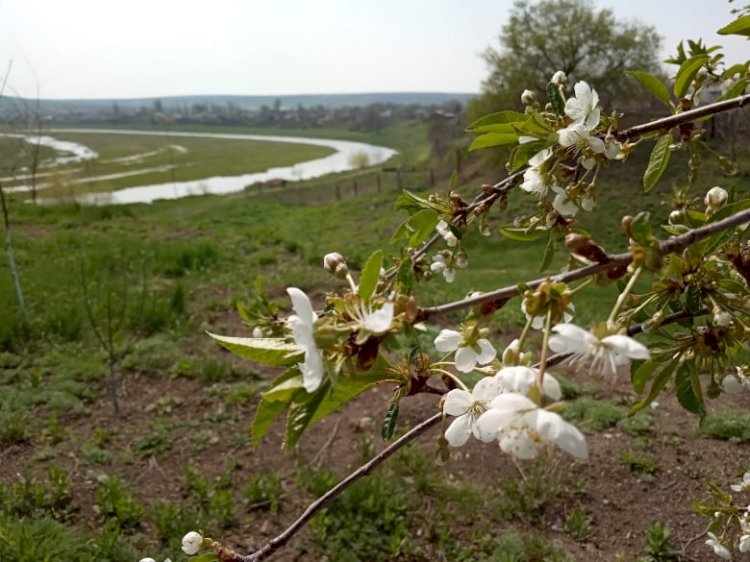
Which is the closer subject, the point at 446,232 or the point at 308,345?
the point at 308,345

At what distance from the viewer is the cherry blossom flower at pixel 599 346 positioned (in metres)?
0.52

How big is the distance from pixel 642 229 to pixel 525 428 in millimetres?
212

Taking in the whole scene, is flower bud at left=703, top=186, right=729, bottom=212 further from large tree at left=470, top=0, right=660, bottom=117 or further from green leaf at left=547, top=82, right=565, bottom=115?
large tree at left=470, top=0, right=660, bottom=117

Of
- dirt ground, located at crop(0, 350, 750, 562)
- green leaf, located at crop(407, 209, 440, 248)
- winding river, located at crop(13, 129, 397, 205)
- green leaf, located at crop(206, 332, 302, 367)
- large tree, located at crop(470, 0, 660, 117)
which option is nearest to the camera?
green leaf, located at crop(206, 332, 302, 367)

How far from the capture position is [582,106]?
90 centimetres

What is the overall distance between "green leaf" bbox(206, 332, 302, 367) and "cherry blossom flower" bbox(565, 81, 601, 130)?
55 centimetres

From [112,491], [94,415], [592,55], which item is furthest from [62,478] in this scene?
[592,55]

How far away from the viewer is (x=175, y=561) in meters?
2.53

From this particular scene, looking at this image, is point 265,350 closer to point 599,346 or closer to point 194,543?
point 599,346

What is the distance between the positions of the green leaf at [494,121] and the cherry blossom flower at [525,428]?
478 millimetres

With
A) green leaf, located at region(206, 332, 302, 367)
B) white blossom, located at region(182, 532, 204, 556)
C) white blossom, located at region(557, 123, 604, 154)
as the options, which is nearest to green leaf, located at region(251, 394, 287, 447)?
green leaf, located at region(206, 332, 302, 367)

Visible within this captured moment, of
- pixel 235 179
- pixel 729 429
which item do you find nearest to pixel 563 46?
pixel 729 429

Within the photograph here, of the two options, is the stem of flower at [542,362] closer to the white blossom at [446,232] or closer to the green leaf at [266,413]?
the green leaf at [266,413]

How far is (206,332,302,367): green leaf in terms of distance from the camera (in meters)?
0.59
